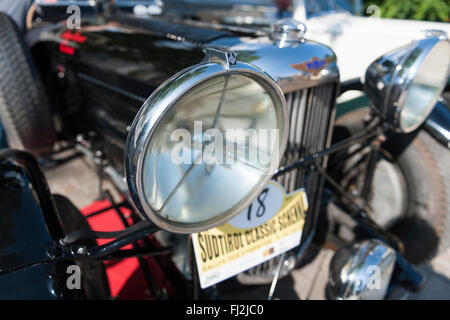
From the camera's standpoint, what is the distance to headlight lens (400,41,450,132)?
5.00 feet

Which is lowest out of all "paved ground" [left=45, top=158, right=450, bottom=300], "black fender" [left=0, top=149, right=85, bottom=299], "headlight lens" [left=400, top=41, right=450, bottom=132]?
"paved ground" [left=45, top=158, right=450, bottom=300]

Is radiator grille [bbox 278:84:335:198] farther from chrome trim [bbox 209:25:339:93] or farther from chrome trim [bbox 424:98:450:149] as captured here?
chrome trim [bbox 424:98:450:149]

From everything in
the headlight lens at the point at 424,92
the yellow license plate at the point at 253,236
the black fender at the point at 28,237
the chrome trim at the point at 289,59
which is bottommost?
the yellow license plate at the point at 253,236

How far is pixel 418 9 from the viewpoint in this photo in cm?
906

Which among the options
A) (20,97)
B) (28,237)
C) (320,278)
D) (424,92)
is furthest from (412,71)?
(20,97)

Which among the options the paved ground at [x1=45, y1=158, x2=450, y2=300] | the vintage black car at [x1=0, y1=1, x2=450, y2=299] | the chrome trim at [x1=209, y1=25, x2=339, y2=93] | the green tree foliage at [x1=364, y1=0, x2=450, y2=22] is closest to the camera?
the vintage black car at [x1=0, y1=1, x2=450, y2=299]

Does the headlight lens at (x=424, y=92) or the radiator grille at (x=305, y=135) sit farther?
the headlight lens at (x=424, y=92)

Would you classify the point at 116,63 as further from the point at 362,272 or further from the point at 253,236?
the point at 362,272

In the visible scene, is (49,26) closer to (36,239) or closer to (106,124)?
(106,124)

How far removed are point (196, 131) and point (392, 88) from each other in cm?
91

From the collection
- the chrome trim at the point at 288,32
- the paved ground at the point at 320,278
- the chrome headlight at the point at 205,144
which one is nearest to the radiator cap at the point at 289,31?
the chrome trim at the point at 288,32

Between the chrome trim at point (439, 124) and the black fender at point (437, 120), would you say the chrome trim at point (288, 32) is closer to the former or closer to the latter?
the black fender at point (437, 120)

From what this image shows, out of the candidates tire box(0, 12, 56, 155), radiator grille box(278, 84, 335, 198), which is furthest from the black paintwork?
radiator grille box(278, 84, 335, 198)

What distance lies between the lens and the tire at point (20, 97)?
5.23 ft
